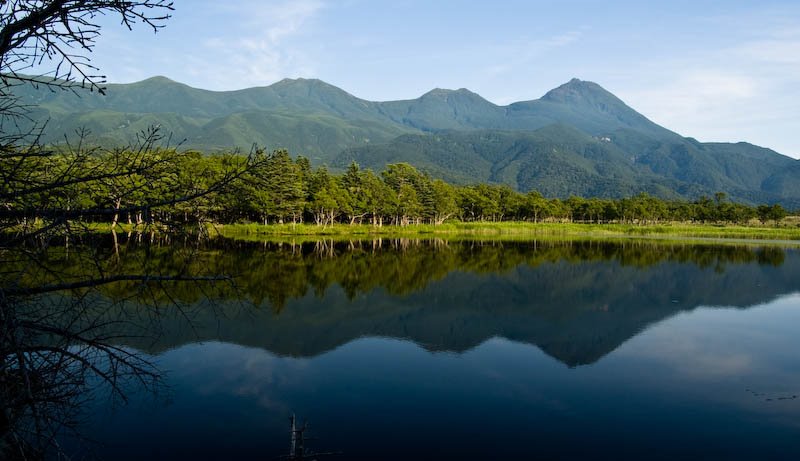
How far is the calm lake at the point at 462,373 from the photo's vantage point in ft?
34.9

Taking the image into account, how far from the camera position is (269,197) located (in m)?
67.7

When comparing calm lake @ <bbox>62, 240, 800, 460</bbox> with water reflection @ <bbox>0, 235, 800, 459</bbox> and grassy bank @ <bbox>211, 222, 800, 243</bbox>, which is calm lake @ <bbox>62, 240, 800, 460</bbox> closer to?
water reflection @ <bbox>0, 235, 800, 459</bbox>

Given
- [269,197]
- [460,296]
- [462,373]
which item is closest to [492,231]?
[269,197]

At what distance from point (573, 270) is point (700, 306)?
12347mm

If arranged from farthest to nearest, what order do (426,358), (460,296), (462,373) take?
1. (460,296)
2. (426,358)
3. (462,373)

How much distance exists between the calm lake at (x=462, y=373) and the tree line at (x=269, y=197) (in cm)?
70

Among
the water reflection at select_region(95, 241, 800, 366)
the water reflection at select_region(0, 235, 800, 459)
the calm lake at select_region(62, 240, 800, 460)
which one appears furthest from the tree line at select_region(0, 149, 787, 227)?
the water reflection at select_region(95, 241, 800, 366)

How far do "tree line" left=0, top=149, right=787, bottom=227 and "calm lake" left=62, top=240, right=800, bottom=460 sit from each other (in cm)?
70

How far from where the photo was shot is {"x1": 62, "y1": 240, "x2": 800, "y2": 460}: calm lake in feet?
34.9

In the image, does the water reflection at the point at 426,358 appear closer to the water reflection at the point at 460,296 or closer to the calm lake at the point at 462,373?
the calm lake at the point at 462,373

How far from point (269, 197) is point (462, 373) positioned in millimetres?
56752

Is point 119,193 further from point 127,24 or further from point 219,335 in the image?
point 219,335

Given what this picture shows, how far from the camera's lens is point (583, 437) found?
1109cm

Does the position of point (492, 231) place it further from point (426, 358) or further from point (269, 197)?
point (426, 358)
